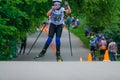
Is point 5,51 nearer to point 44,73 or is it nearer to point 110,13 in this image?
point 44,73

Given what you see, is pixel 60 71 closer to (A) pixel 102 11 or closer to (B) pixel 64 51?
(A) pixel 102 11

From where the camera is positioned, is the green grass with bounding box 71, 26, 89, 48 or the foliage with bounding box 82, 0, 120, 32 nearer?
the foliage with bounding box 82, 0, 120, 32

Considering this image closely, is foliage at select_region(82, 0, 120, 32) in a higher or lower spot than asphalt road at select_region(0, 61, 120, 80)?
lower

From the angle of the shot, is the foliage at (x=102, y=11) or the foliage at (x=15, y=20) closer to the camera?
the foliage at (x=15, y=20)

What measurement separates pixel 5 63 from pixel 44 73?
909 millimetres

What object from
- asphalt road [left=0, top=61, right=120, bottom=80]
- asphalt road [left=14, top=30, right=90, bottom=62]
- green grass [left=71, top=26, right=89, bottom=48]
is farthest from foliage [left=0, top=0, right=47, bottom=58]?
green grass [left=71, top=26, right=89, bottom=48]

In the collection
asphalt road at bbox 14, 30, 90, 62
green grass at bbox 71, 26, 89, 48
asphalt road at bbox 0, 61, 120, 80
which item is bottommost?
green grass at bbox 71, 26, 89, 48

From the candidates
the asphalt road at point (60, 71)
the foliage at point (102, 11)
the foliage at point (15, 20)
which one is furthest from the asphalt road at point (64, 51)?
the asphalt road at point (60, 71)

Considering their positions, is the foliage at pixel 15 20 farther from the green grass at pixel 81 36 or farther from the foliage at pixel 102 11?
the green grass at pixel 81 36

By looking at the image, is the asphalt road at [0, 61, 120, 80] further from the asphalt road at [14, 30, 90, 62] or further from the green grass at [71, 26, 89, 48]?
the green grass at [71, 26, 89, 48]

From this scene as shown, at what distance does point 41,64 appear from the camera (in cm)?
878

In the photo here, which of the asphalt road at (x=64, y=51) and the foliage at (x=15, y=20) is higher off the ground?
the foliage at (x=15, y=20)

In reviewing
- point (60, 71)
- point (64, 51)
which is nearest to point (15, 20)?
point (60, 71)

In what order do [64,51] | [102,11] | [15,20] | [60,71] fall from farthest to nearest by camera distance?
[64,51], [102,11], [15,20], [60,71]
